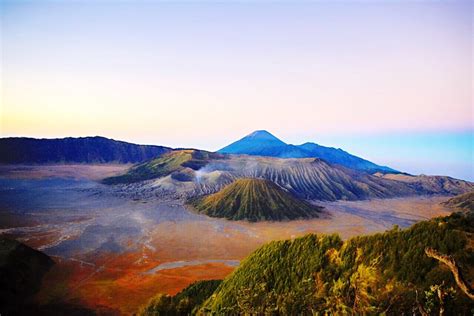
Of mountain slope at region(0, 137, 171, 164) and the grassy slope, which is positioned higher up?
mountain slope at region(0, 137, 171, 164)

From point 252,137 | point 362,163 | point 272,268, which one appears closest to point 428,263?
point 272,268

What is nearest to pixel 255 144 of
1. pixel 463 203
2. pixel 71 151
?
pixel 71 151

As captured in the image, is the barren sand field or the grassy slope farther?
the barren sand field

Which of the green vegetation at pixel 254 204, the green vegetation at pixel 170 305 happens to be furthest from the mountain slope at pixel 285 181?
the green vegetation at pixel 170 305

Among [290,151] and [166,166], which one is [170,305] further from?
[290,151]

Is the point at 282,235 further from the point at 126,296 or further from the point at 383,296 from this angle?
the point at 383,296

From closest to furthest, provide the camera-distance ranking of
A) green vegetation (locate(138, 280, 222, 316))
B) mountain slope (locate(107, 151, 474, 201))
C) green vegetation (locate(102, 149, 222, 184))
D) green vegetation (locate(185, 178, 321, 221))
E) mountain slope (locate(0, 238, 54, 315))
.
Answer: green vegetation (locate(138, 280, 222, 316)) < mountain slope (locate(0, 238, 54, 315)) < green vegetation (locate(185, 178, 321, 221)) < mountain slope (locate(107, 151, 474, 201)) < green vegetation (locate(102, 149, 222, 184))

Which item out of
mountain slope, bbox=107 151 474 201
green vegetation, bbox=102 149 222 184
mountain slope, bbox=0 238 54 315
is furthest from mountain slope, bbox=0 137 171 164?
mountain slope, bbox=0 238 54 315

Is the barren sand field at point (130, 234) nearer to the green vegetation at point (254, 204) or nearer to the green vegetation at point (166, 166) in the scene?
the green vegetation at point (254, 204)

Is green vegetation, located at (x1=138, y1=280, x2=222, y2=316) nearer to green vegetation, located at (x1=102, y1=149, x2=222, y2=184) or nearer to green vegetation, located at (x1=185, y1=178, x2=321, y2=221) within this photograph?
green vegetation, located at (x1=185, y1=178, x2=321, y2=221)
